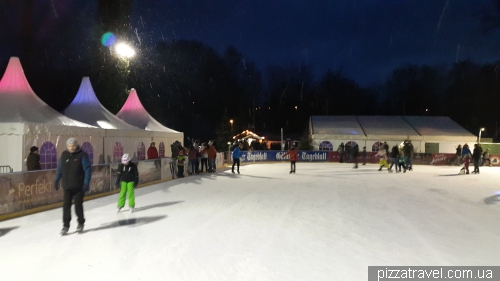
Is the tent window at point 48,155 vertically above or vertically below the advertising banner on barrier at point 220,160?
above

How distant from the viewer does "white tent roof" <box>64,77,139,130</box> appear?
58.7 ft

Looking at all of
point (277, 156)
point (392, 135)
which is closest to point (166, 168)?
point (277, 156)

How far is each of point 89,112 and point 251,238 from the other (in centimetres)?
1427

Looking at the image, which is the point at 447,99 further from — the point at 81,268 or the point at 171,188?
the point at 81,268

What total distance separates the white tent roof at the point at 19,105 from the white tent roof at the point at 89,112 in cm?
242

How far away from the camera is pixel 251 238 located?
6.49 meters

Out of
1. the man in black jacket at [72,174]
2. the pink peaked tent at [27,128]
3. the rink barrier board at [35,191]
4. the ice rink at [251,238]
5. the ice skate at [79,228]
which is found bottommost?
the ice rink at [251,238]

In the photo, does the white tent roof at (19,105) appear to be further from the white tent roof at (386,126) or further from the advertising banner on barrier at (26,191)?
the white tent roof at (386,126)

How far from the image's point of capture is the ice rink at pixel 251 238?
4.93 metres

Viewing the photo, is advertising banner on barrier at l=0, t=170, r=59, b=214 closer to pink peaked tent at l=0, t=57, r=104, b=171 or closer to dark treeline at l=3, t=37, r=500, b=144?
pink peaked tent at l=0, t=57, r=104, b=171

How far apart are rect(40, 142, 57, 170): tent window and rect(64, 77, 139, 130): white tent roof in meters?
3.55

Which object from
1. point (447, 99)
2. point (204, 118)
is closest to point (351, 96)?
point (447, 99)

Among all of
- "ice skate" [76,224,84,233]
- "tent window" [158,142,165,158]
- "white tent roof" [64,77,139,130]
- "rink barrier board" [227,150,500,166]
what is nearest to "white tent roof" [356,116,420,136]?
"rink barrier board" [227,150,500,166]

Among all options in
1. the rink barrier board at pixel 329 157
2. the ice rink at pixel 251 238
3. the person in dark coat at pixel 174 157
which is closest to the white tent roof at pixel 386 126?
the rink barrier board at pixel 329 157
